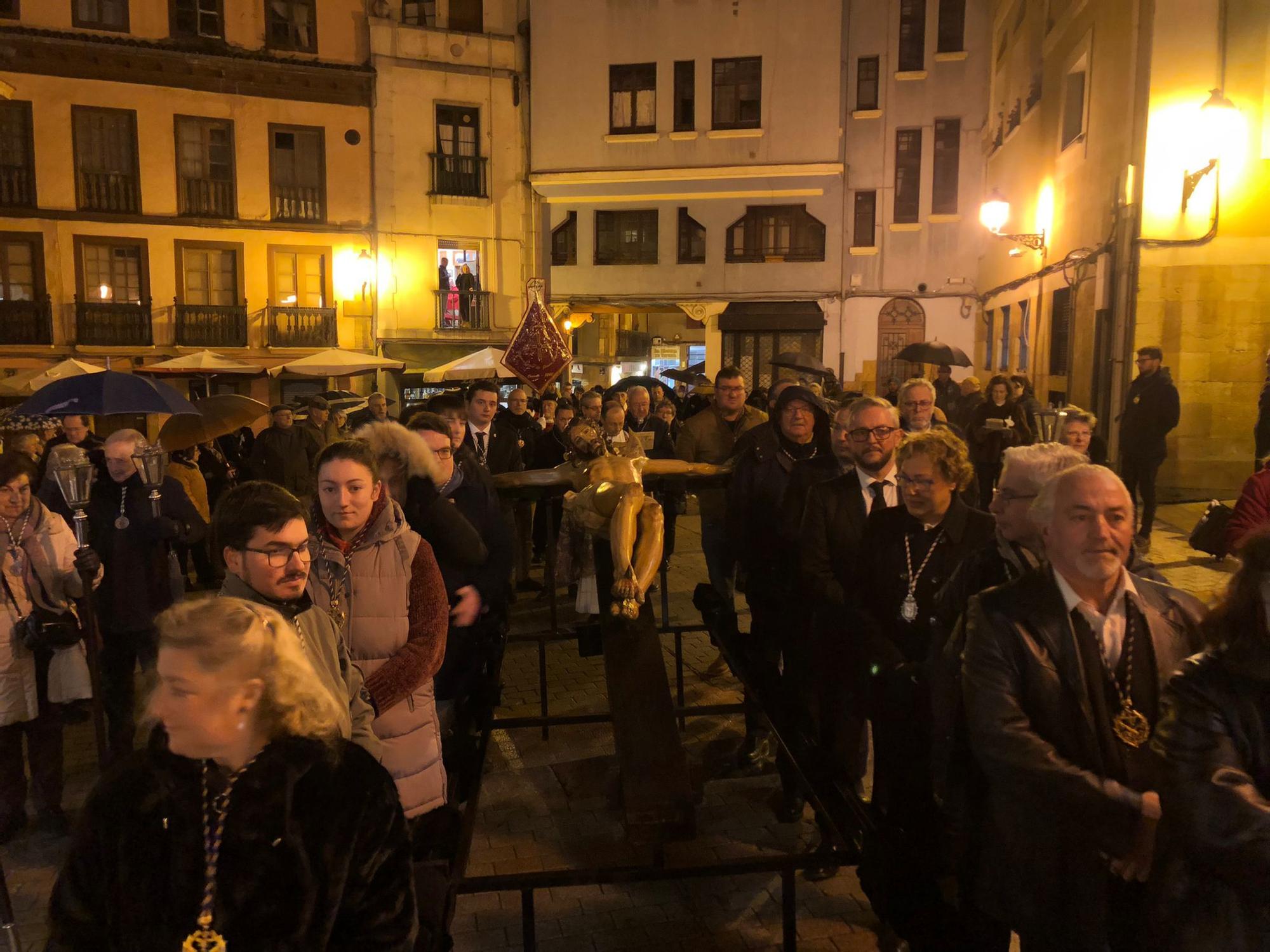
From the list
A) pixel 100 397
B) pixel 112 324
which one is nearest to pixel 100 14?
pixel 112 324

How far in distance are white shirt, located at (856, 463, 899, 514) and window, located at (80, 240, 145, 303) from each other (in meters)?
23.9

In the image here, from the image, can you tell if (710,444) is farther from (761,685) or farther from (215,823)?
(215,823)

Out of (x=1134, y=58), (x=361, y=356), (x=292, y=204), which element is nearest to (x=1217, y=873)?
Answer: (x=1134, y=58)

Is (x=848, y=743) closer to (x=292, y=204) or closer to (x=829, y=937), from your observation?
(x=829, y=937)

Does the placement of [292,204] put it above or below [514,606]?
above

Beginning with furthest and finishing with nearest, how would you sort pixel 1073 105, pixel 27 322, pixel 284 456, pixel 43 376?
pixel 27 322 → pixel 43 376 → pixel 1073 105 → pixel 284 456

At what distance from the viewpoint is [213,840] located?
1644 mm

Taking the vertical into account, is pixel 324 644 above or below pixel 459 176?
below

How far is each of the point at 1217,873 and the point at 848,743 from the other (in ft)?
7.76

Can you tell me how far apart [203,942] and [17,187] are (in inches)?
1043

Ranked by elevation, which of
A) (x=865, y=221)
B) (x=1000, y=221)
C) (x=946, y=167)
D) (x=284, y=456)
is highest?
(x=946, y=167)

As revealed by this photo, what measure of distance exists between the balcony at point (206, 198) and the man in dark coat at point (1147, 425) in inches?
868

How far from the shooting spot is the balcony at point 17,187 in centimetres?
2191

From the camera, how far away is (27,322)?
2208 centimetres
